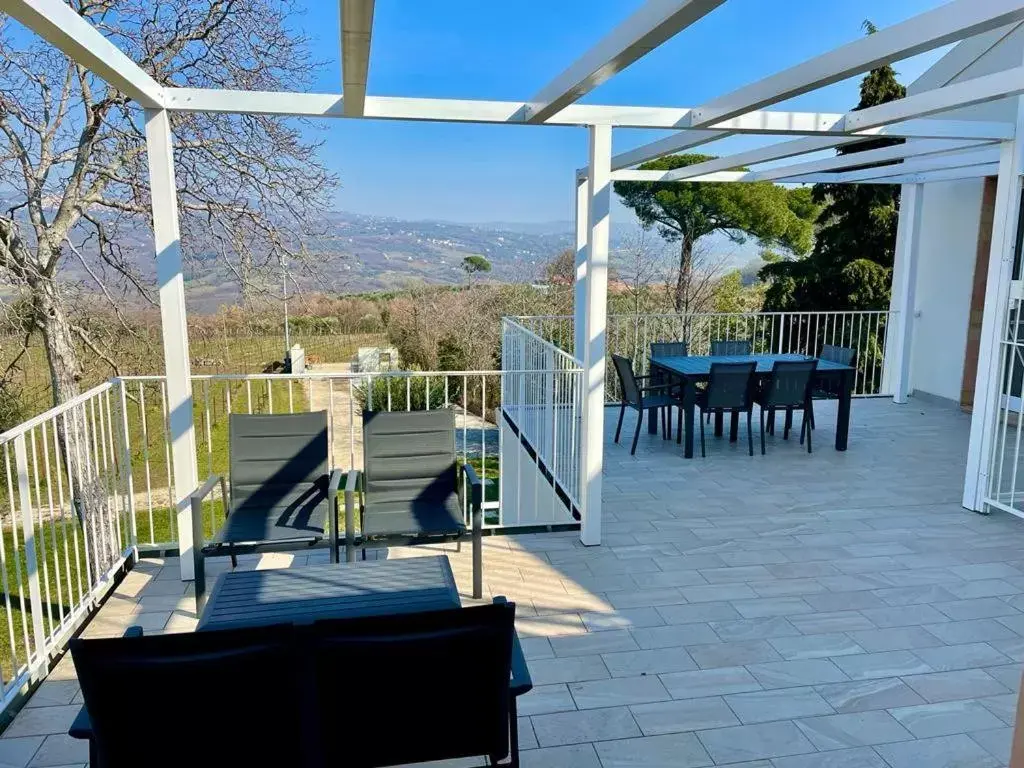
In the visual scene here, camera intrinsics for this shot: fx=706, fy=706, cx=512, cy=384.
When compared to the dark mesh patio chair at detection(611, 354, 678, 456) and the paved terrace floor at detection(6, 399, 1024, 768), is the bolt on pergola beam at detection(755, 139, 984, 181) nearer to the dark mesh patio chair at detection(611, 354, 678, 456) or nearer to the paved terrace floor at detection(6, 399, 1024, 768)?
the dark mesh patio chair at detection(611, 354, 678, 456)

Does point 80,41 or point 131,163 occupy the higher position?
point 131,163

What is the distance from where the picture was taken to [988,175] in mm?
7066

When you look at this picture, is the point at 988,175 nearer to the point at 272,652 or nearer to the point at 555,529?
the point at 555,529

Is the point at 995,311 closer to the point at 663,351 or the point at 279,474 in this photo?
the point at 663,351

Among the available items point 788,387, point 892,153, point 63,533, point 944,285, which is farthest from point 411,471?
point 944,285

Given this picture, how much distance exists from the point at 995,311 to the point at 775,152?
6.40 feet

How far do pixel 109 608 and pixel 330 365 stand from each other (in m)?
12.2

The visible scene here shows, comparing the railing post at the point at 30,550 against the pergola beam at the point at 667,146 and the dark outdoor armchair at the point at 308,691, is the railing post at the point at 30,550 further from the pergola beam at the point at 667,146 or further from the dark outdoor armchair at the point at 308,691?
the pergola beam at the point at 667,146

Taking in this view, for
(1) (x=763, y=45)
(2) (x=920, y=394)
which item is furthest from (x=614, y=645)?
(1) (x=763, y=45)

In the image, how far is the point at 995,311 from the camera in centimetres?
471

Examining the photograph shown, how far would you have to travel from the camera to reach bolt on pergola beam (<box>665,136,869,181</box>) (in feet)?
→ 16.8

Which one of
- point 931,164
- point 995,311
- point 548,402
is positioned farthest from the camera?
point 931,164

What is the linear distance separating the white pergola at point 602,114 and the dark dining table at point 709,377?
1399mm

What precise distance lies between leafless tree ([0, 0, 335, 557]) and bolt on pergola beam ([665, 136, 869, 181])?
4228 millimetres
